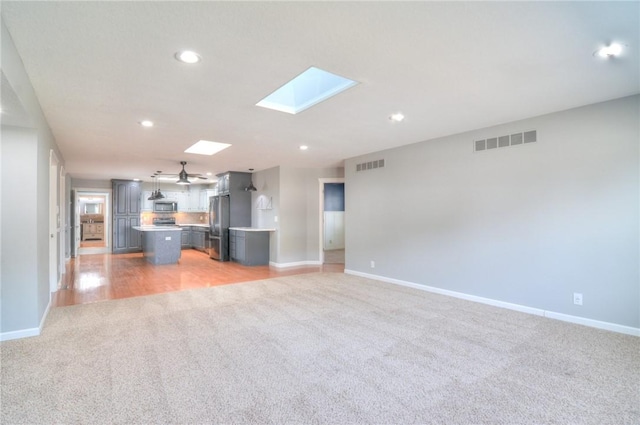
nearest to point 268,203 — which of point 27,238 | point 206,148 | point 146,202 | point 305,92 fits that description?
point 206,148

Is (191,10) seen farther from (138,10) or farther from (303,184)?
(303,184)

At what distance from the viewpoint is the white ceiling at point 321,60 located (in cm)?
186

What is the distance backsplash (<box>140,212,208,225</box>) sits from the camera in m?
11.4

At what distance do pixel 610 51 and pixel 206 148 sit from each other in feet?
18.3

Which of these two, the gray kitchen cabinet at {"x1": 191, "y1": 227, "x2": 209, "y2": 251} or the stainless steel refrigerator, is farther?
the gray kitchen cabinet at {"x1": 191, "y1": 227, "x2": 209, "y2": 251}

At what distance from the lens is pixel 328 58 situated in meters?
2.38

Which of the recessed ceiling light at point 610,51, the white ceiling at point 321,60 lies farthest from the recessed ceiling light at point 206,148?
the recessed ceiling light at point 610,51

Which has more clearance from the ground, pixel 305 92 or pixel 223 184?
pixel 305 92

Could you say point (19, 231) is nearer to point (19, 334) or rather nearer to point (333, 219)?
point (19, 334)

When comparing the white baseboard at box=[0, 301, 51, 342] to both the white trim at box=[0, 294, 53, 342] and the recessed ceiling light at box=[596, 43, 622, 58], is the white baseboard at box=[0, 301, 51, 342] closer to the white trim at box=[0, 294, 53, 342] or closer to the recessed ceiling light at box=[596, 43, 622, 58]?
the white trim at box=[0, 294, 53, 342]

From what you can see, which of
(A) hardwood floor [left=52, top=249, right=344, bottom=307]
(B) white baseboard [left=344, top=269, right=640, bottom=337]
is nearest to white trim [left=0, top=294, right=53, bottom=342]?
(A) hardwood floor [left=52, top=249, right=344, bottom=307]

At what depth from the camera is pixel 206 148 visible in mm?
5852

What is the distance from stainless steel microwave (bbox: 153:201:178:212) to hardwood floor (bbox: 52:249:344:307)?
9.40ft

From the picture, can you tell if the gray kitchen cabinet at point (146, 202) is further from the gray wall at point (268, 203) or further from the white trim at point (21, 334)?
the white trim at point (21, 334)
